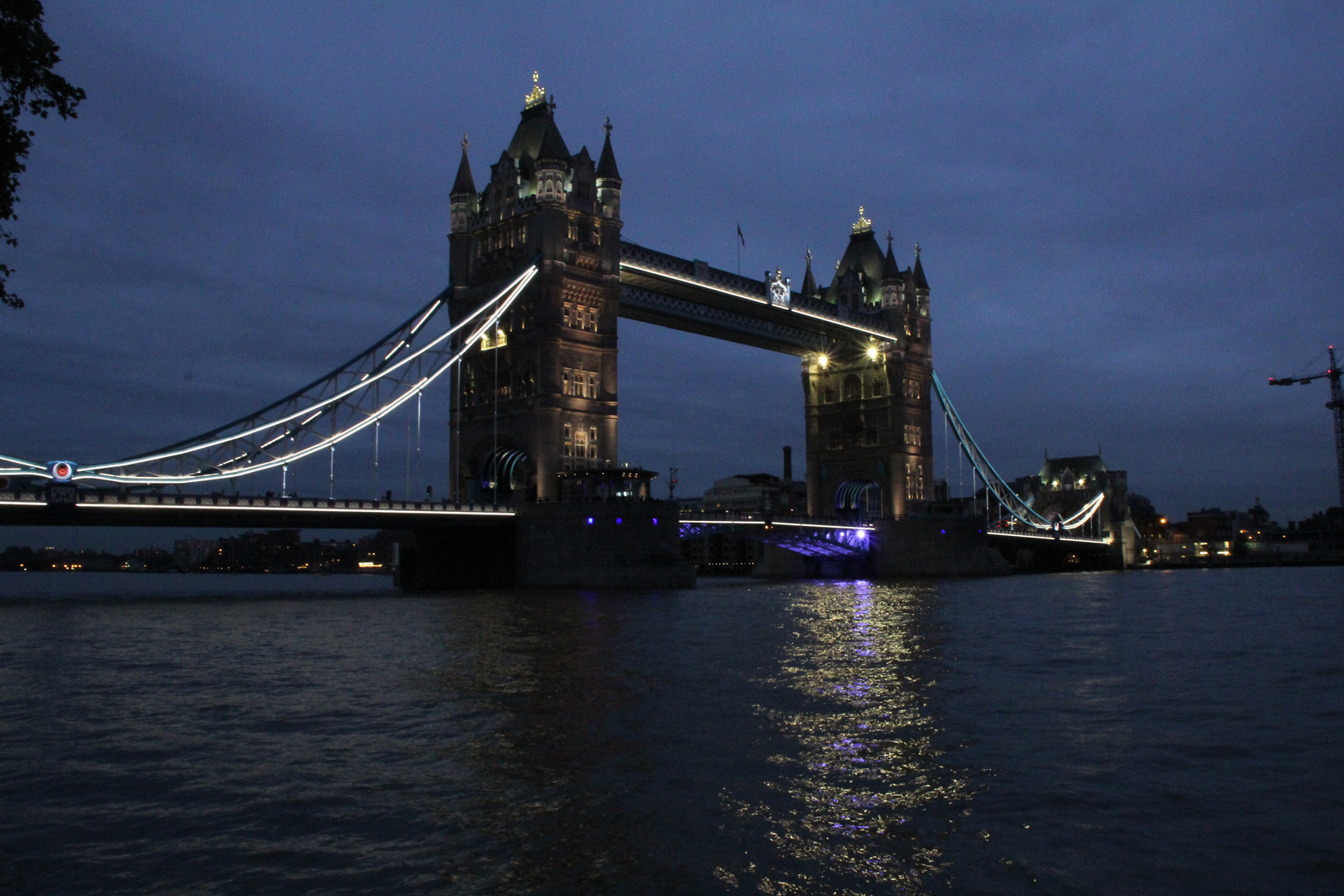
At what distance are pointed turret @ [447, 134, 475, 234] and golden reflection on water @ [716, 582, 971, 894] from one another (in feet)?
180

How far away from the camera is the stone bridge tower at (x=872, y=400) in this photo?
100375mm

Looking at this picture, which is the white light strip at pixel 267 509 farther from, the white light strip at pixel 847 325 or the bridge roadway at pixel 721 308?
the white light strip at pixel 847 325

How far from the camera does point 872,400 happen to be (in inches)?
4006

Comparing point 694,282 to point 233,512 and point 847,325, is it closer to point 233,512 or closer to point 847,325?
point 847,325

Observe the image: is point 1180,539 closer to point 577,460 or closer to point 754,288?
point 754,288

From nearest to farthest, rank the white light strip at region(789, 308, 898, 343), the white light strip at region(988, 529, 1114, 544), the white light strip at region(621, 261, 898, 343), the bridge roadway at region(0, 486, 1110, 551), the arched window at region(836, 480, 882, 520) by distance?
the bridge roadway at region(0, 486, 1110, 551), the white light strip at region(621, 261, 898, 343), the white light strip at region(789, 308, 898, 343), the white light strip at region(988, 529, 1114, 544), the arched window at region(836, 480, 882, 520)

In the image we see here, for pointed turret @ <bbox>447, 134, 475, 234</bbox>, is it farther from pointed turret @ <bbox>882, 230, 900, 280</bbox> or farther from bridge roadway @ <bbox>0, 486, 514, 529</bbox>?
pointed turret @ <bbox>882, 230, 900, 280</bbox>

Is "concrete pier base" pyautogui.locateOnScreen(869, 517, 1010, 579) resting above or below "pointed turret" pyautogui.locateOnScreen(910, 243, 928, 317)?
below

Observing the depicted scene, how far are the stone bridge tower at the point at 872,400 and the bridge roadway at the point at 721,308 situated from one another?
350cm

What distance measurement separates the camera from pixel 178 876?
9672 millimetres

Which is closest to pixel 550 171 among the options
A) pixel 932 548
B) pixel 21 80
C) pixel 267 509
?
pixel 267 509

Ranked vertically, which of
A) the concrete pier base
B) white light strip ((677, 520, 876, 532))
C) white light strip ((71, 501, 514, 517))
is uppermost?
white light strip ((71, 501, 514, 517))

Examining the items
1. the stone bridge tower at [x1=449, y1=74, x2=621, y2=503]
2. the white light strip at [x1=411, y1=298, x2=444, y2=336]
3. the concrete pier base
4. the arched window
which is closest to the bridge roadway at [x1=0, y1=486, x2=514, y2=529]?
the stone bridge tower at [x1=449, y1=74, x2=621, y2=503]

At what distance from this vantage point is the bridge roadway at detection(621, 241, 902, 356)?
76250mm
